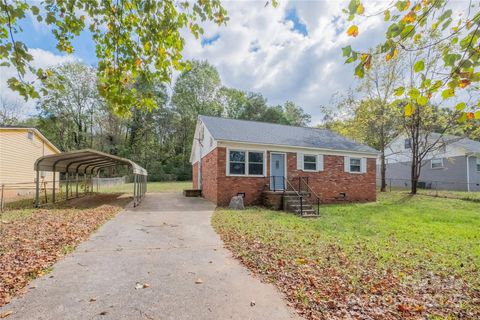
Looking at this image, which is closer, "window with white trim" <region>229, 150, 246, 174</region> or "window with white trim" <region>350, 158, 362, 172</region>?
"window with white trim" <region>229, 150, 246, 174</region>

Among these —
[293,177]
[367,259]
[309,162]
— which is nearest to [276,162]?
[293,177]

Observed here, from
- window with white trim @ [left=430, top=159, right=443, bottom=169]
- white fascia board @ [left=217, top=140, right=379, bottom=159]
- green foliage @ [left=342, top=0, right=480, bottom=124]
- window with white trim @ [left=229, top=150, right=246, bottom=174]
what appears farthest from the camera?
window with white trim @ [left=430, top=159, right=443, bottom=169]

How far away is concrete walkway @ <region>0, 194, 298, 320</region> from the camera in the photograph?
316 centimetres

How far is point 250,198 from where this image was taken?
12852 millimetres

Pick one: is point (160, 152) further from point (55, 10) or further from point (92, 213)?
point (55, 10)

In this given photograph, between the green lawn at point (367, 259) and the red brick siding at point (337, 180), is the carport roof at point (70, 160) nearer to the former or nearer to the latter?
the green lawn at point (367, 259)

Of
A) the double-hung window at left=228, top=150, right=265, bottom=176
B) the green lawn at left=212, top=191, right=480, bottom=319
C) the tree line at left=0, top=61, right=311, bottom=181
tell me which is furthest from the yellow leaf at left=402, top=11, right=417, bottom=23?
the tree line at left=0, top=61, right=311, bottom=181

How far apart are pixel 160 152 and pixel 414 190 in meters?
32.7

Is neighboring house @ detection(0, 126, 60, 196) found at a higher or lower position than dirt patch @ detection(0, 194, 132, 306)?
higher

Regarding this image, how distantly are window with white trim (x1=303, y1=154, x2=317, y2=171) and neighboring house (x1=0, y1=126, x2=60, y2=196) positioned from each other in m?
16.0

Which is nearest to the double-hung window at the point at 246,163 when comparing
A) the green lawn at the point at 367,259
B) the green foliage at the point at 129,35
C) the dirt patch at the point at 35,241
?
the green lawn at the point at 367,259

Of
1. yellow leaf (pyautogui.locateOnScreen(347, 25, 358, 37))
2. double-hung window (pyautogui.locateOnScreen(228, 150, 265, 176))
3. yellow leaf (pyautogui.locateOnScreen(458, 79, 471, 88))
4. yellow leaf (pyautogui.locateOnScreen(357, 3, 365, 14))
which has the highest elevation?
yellow leaf (pyautogui.locateOnScreen(357, 3, 365, 14))

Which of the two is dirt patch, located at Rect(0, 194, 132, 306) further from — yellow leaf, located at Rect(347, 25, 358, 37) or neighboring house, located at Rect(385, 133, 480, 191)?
neighboring house, located at Rect(385, 133, 480, 191)

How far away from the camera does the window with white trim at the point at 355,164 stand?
50.9ft
